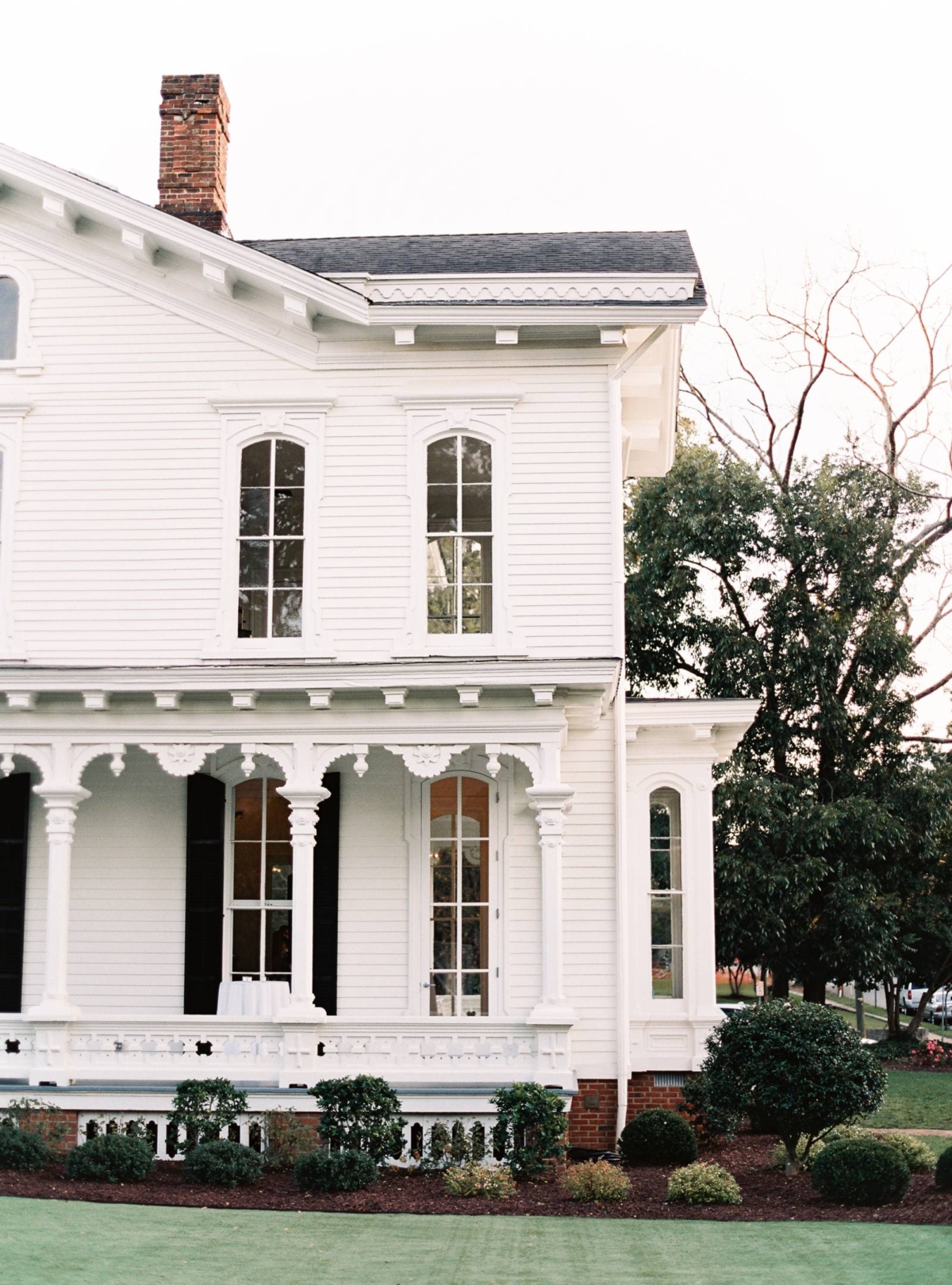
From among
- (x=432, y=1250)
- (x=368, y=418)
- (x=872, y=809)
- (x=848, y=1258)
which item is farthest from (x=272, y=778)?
(x=872, y=809)

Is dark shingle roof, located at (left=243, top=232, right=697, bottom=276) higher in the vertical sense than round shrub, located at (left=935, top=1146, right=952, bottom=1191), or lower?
higher

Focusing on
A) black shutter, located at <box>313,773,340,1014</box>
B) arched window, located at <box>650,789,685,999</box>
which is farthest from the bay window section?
arched window, located at <box>650,789,685,999</box>

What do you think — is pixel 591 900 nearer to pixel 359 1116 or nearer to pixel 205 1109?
pixel 359 1116

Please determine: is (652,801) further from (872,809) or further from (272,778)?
(872,809)

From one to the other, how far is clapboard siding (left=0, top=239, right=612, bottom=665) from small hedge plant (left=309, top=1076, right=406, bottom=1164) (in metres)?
4.30

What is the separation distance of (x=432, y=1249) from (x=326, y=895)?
18.1 feet

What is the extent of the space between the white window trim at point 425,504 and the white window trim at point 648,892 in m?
2.49

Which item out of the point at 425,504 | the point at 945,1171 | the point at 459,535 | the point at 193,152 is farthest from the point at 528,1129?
the point at 193,152

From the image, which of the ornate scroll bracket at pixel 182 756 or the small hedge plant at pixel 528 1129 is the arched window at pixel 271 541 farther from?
the small hedge plant at pixel 528 1129

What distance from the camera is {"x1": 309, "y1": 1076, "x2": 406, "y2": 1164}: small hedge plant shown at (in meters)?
13.4

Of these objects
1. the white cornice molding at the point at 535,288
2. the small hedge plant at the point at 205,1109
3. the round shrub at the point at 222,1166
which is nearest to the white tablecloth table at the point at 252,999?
the small hedge plant at the point at 205,1109

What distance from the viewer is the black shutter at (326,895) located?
15.5m

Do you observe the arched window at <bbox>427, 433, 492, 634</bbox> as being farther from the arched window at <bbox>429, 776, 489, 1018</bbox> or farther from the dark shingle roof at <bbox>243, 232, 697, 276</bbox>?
the dark shingle roof at <bbox>243, 232, 697, 276</bbox>

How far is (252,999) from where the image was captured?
49.3 feet
